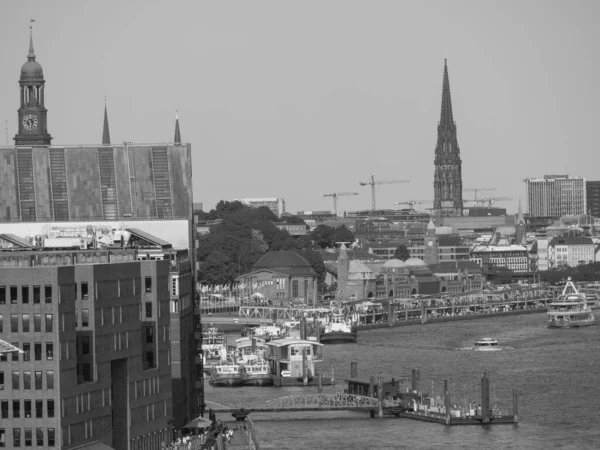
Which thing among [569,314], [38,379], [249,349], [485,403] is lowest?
[485,403]

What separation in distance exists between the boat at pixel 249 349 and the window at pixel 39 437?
54.6 m

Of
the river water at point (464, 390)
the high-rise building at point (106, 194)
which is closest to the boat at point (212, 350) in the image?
the river water at point (464, 390)

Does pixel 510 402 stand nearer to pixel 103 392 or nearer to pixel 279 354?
pixel 279 354

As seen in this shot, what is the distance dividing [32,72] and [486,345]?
29.6m

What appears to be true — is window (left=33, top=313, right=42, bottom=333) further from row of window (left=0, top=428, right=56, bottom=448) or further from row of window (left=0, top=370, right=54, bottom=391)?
row of window (left=0, top=428, right=56, bottom=448)

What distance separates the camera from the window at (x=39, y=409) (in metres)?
56.7

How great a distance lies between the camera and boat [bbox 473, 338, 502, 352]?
12644 cm

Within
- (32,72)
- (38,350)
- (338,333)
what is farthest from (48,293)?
(338,333)

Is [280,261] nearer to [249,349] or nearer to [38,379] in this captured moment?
[249,349]

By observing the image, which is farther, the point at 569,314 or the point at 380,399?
the point at 569,314

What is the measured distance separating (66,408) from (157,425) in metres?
7.20

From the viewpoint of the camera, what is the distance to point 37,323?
57.0 metres

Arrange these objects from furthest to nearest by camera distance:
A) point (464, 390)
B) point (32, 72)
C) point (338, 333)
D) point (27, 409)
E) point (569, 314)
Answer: point (569, 314) → point (338, 333) → point (32, 72) → point (464, 390) → point (27, 409)

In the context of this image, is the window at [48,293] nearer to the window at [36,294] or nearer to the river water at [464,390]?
the window at [36,294]
